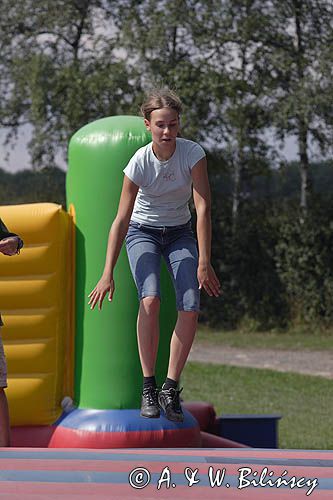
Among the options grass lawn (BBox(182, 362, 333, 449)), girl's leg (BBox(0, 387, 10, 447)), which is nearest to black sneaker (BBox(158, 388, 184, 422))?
girl's leg (BBox(0, 387, 10, 447))

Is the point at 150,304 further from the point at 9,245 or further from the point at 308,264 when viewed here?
the point at 308,264

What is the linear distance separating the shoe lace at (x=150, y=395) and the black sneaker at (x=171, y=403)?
0.09 ft

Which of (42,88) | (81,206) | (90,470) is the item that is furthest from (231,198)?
(90,470)

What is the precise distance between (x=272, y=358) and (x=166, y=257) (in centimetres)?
828

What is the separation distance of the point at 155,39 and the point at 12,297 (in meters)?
10.7

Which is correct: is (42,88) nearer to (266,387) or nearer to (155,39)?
(155,39)

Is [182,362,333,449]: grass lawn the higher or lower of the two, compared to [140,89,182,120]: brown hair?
lower

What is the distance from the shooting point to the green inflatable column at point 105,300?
5.17m

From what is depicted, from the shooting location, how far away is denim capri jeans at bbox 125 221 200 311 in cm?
460

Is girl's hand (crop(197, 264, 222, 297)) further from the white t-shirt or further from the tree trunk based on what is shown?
the tree trunk

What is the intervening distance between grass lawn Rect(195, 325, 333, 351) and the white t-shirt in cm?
927

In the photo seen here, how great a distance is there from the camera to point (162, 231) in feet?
15.3

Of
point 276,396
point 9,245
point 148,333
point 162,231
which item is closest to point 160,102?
point 162,231

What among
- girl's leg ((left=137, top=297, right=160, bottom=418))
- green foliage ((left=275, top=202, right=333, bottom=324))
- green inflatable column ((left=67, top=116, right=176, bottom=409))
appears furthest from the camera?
Answer: green foliage ((left=275, top=202, right=333, bottom=324))
